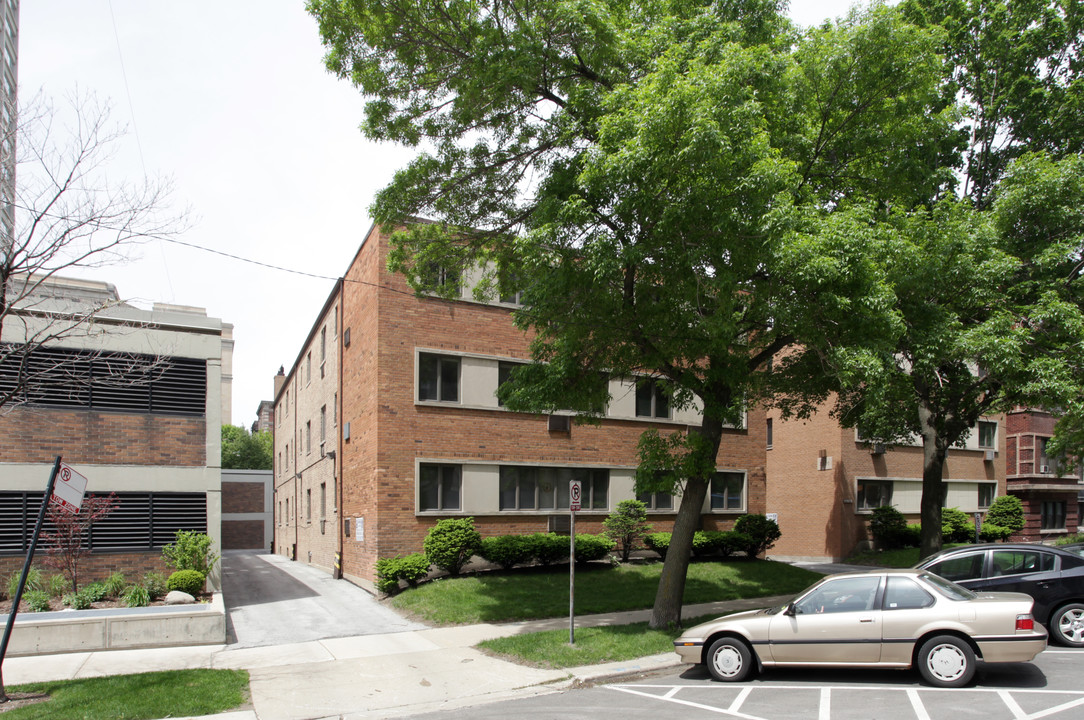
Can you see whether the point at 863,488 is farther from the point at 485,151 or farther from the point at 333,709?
the point at 333,709

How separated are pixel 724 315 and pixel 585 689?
18.8ft

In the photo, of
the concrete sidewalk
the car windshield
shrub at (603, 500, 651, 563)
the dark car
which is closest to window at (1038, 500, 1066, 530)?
shrub at (603, 500, 651, 563)

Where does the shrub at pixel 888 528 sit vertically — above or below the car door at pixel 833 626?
below

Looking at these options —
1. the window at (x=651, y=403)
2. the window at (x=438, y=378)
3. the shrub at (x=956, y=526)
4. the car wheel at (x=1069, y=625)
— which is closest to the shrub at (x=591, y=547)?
the window at (x=651, y=403)

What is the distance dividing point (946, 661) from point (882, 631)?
2.48 ft

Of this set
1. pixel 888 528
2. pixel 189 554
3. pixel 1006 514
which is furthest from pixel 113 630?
pixel 1006 514

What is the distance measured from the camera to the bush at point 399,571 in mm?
17031

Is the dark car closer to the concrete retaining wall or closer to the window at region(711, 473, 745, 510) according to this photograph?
the window at region(711, 473, 745, 510)

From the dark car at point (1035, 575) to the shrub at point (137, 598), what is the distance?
1377cm

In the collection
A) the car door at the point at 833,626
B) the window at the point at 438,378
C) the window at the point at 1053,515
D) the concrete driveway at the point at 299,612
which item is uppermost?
the window at the point at 438,378

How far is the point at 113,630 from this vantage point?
41.0 feet

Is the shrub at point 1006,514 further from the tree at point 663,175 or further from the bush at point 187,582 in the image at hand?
the bush at point 187,582

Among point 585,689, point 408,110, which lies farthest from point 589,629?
point 408,110

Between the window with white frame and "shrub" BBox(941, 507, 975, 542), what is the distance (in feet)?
40.0
